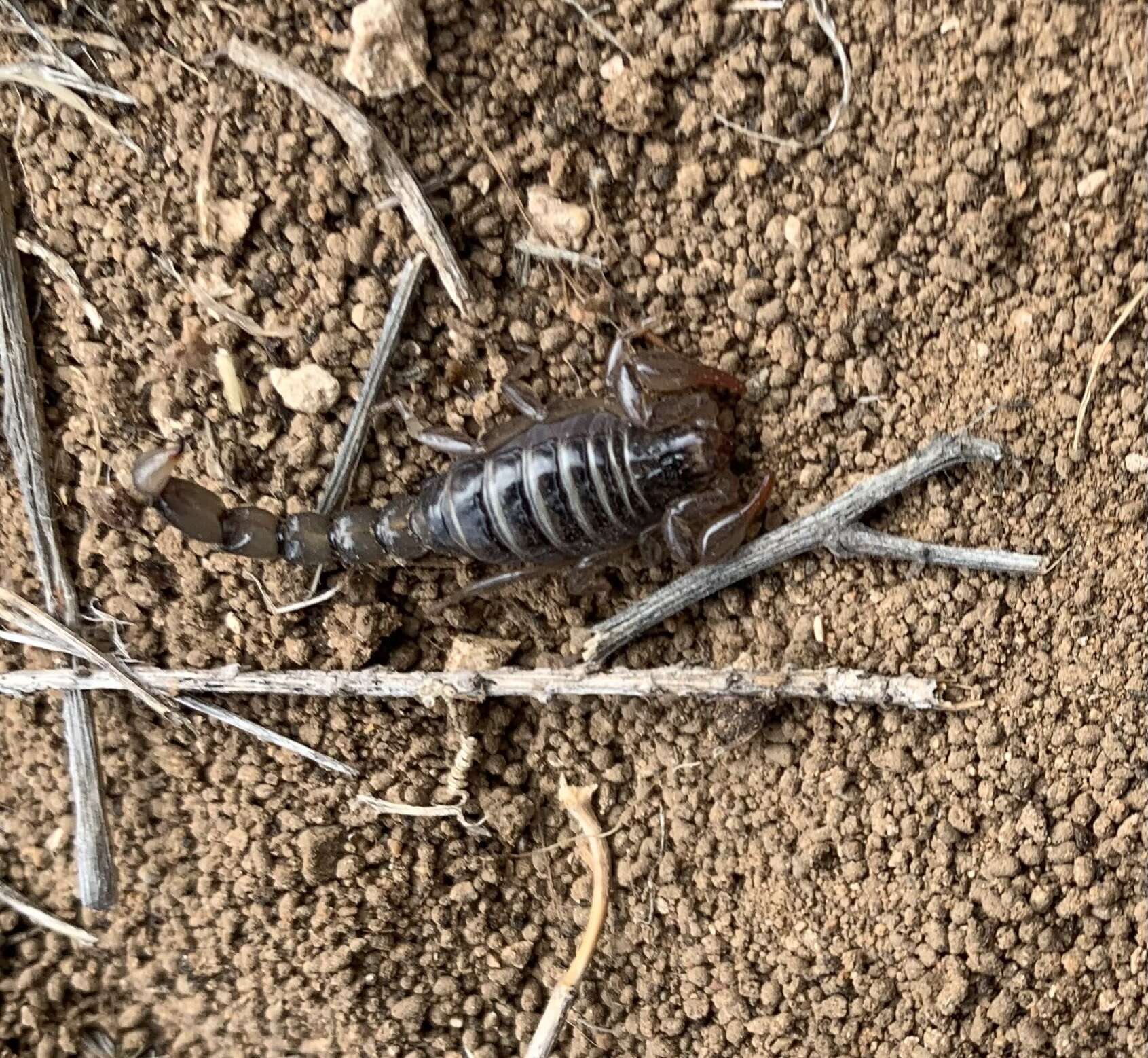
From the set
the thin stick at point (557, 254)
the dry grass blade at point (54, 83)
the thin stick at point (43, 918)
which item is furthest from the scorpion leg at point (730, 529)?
the thin stick at point (43, 918)

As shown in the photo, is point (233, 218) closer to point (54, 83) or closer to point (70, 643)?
point (54, 83)

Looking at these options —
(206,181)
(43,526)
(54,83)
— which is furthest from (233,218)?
(43,526)

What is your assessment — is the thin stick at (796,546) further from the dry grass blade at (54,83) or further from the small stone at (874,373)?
the dry grass blade at (54,83)

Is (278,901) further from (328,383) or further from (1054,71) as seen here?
(1054,71)

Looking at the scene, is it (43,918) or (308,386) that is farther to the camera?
(43,918)

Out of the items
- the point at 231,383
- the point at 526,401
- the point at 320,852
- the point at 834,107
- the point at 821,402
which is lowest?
the point at 320,852

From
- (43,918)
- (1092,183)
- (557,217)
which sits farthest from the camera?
(43,918)
